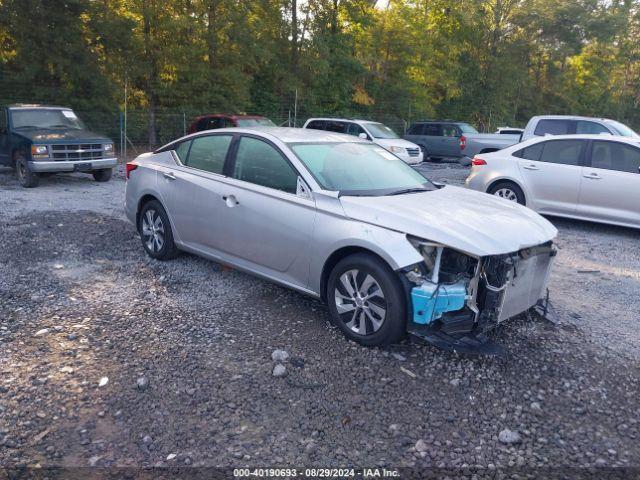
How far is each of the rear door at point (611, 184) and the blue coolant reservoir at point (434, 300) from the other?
19.1ft

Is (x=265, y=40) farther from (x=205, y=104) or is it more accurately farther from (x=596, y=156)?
(x=596, y=156)

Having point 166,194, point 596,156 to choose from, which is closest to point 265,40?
point 596,156

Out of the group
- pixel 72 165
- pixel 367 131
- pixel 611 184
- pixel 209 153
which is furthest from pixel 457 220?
pixel 367 131

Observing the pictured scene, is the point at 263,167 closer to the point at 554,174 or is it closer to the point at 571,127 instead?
the point at 554,174

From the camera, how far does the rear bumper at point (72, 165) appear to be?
448 inches

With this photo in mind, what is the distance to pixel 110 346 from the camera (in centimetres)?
438

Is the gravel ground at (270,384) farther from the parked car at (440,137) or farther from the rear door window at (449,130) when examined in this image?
the rear door window at (449,130)

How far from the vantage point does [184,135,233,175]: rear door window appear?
580cm

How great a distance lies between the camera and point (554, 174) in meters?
9.26

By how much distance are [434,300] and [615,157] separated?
6.37 m

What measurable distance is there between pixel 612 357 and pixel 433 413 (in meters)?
1.77

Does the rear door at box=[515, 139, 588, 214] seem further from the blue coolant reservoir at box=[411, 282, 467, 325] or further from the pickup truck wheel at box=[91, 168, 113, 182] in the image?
the pickup truck wheel at box=[91, 168, 113, 182]

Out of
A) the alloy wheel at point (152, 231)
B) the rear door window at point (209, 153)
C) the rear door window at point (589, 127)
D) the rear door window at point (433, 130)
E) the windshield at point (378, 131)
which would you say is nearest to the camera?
the rear door window at point (209, 153)

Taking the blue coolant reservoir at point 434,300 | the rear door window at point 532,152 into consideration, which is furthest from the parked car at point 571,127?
the blue coolant reservoir at point 434,300
